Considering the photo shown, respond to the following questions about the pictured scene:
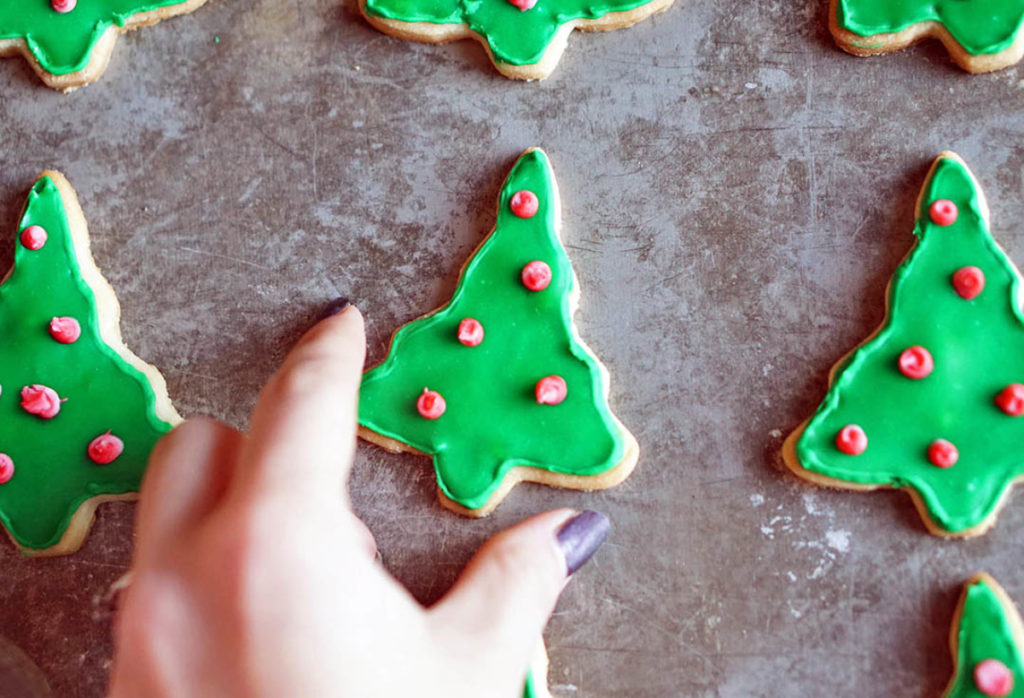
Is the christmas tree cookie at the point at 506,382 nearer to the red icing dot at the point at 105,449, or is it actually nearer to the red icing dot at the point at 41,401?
the red icing dot at the point at 105,449

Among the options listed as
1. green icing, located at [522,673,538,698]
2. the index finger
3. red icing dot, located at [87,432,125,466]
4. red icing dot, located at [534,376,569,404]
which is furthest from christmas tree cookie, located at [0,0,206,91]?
green icing, located at [522,673,538,698]

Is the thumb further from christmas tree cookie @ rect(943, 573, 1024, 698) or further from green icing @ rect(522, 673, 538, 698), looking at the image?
christmas tree cookie @ rect(943, 573, 1024, 698)

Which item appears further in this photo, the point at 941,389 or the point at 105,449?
the point at 105,449

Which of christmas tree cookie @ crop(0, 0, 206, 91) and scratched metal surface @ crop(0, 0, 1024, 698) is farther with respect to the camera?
christmas tree cookie @ crop(0, 0, 206, 91)

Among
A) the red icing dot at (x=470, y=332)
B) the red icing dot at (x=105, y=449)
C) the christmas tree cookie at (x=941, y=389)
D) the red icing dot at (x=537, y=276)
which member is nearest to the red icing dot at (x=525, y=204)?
the red icing dot at (x=537, y=276)

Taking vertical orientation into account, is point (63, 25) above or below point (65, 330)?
above

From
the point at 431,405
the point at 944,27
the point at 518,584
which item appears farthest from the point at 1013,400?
the point at 431,405

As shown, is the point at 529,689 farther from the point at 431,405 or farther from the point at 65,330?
the point at 65,330
